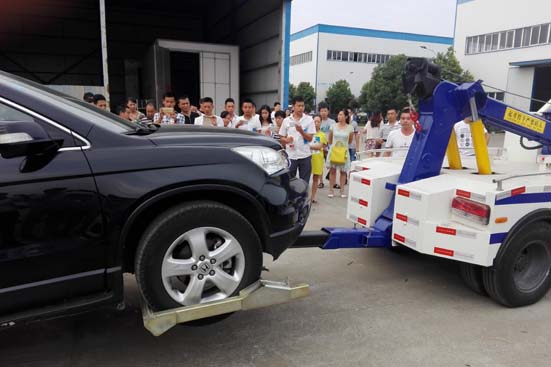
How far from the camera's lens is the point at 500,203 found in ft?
10.7

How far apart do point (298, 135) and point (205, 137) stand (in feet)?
13.7

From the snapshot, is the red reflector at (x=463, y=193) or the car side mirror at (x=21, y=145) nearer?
the car side mirror at (x=21, y=145)

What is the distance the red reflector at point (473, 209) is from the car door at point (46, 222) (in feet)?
8.84

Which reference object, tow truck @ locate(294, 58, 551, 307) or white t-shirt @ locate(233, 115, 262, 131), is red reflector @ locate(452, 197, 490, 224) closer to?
tow truck @ locate(294, 58, 551, 307)

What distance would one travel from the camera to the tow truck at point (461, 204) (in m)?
3.37

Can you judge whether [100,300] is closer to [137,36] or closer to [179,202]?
[179,202]

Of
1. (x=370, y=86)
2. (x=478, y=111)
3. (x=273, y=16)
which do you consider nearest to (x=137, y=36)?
(x=273, y=16)

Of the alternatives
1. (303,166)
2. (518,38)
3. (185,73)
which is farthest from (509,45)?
(303,166)

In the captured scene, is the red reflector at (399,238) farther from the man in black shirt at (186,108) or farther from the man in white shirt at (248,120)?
the man in black shirt at (186,108)

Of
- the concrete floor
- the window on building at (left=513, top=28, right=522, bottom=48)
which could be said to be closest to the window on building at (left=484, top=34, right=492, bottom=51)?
the window on building at (left=513, top=28, right=522, bottom=48)

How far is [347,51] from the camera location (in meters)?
61.5

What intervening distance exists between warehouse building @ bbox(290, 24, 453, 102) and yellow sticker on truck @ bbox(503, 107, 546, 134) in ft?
188

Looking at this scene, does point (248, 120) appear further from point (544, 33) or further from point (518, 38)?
point (518, 38)

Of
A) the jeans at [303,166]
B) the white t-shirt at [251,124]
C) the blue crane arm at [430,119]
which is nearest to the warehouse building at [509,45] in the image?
the jeans at [303,166]
